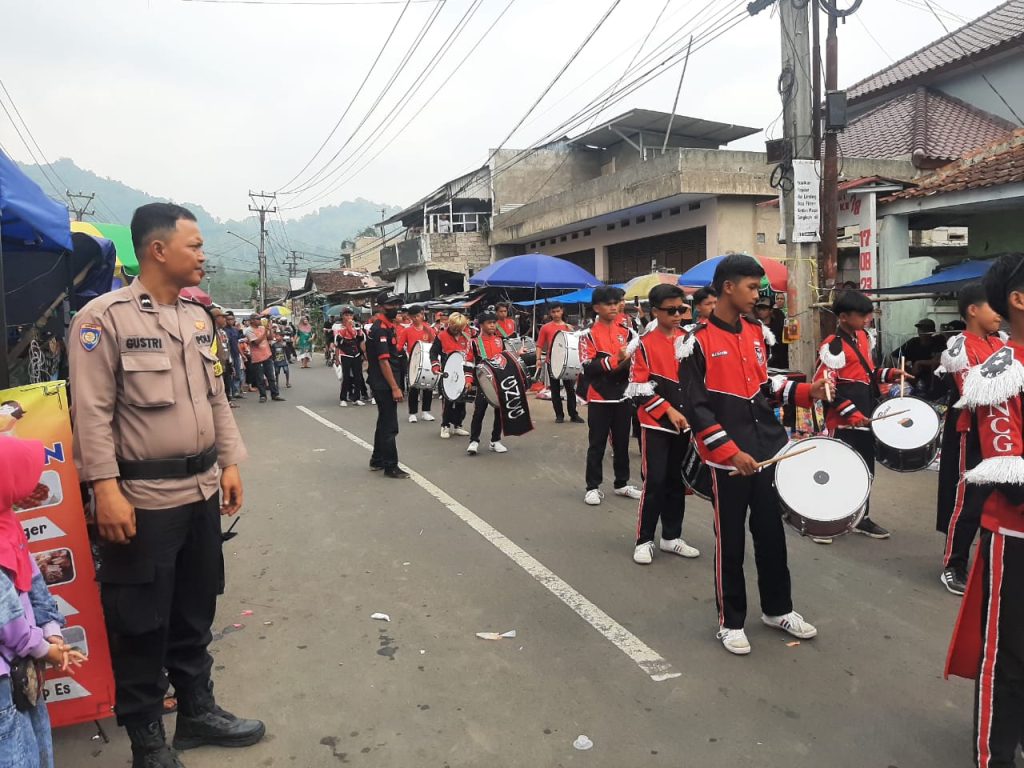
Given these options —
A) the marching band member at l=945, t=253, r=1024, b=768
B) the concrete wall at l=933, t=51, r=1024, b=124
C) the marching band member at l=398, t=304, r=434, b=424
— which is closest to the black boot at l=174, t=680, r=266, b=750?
the marching band member at l=945, t=253, r=1024, b=768

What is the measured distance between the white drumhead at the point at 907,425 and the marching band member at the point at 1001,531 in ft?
10.2

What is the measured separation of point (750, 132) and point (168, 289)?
2502 centimetres

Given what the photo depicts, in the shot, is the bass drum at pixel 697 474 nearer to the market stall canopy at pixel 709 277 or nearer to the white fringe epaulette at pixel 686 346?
the white fringe epaulette at pixel 686 346

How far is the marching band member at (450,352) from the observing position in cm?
1040

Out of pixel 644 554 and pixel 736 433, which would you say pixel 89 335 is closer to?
pixel 736 433

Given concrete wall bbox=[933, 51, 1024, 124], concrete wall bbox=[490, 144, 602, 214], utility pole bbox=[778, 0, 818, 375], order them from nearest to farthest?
utility pole bbox=[778, 0, 818, 375] < concrete wall bbox=[933, 51, 1024, 124] < concrete wall bbox=[490, 144, 602, 214]

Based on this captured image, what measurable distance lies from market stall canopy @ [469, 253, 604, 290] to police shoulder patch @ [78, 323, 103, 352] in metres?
12.0

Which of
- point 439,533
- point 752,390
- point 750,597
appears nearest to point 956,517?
point 750,597

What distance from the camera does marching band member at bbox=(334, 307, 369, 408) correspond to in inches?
568

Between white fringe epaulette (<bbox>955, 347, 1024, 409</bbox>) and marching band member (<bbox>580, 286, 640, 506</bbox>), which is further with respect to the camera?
marching band member (<bbox>580, 286, 640, 506</bbox>)

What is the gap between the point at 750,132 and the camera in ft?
79.9

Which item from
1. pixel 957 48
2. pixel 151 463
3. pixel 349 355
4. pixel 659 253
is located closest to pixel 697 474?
pixel 151 463

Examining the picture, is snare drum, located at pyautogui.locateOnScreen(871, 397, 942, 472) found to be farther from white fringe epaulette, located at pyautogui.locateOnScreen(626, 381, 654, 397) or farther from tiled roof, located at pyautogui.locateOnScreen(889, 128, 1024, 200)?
tiled roof, located at pyautogui.locateOnScreen(889, 128, 1024, 200)

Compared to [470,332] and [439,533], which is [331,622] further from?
[470,332]
